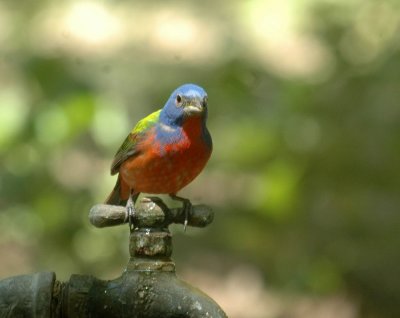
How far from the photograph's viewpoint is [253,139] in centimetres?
507

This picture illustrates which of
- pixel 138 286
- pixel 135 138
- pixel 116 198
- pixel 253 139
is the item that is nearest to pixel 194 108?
pixel 135 138

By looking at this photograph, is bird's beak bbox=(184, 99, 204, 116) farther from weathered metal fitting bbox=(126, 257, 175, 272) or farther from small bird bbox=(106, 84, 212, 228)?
weathered metal fitting bbox=(126, 257, 175, 272)

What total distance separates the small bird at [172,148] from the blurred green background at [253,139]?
1598mm

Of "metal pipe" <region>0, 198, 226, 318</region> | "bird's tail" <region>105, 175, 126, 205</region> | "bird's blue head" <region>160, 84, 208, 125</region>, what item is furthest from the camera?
"bird's tail" <region>105, 175, 126, 205</region>

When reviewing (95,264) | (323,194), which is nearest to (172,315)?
(95,264)

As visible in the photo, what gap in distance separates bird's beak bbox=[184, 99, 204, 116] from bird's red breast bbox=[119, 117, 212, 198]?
0.06m

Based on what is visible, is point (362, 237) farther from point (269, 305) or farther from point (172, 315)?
point (172, 315)

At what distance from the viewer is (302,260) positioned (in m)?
5.32

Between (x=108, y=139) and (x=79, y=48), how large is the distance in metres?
1.10

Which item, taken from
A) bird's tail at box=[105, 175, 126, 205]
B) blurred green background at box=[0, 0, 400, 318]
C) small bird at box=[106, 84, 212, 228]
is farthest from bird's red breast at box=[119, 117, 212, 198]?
blurred green background at box=[0, 0, 400, 318]

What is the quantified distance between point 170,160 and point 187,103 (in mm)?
252

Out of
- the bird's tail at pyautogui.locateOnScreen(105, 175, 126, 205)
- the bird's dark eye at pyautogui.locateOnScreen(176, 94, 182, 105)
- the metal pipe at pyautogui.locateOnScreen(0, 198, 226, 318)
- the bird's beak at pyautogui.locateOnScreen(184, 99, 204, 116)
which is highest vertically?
the bird's dark eye at pyautogui.locateOnScreen(176, 94, 182, 105)

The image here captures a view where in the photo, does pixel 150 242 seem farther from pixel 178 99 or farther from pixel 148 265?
pixel 178 99

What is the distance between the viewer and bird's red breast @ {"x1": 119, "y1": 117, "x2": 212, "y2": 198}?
9.14ft
